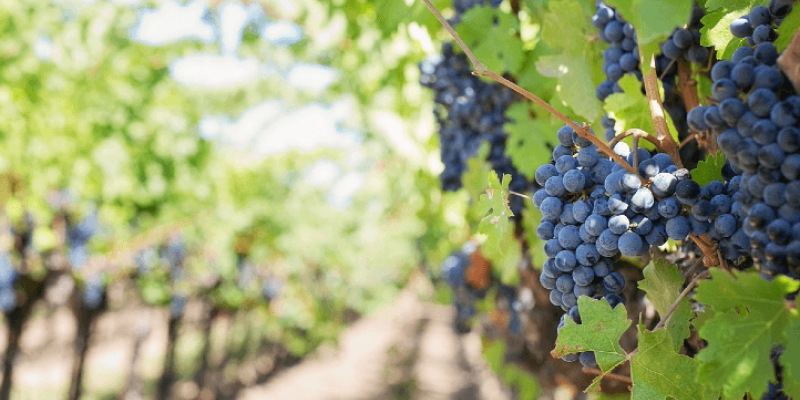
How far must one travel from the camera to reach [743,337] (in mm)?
829

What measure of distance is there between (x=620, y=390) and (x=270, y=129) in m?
5.74

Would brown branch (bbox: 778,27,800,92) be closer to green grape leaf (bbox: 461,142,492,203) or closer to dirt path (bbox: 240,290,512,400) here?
green grape leaf (bbox: 461,142,492,203)

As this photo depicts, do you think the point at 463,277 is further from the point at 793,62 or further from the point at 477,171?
the point at 793,62

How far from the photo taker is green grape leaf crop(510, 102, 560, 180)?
6.64 feet

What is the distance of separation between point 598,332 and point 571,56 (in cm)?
74

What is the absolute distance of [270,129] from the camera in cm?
703

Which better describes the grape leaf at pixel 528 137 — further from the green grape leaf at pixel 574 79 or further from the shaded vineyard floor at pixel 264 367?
the shaded vineyard floor at pixel 264 367

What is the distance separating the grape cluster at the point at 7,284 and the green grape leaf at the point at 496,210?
6.78 metres

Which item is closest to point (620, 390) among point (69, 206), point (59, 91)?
point (59, 91)

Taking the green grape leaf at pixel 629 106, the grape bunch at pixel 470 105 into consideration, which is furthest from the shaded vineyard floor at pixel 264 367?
the green grape leaf at pixel 629 106

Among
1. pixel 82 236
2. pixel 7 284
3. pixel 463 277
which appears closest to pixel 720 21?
pixel 463 277

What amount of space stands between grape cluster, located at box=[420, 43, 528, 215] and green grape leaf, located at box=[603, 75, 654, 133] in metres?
0.91

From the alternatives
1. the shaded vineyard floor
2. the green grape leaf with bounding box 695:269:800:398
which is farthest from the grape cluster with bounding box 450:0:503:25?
the shaded vineyard floor

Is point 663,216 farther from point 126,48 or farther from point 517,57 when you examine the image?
point 126,48
